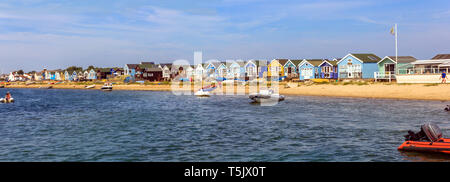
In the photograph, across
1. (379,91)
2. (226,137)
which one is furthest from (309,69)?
(226,137)

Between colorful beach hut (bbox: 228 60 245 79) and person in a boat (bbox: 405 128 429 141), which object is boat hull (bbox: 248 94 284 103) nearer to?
person in a boat (bbox: 405 128 429 141)

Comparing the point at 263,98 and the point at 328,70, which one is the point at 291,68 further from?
the point at 263,98

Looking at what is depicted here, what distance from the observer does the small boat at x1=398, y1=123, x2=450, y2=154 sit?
17.6 meters

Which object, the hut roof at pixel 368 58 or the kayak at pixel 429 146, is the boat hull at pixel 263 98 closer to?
the kayak at pixel 429 146

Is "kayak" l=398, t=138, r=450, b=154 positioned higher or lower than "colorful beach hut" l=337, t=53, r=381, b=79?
lower

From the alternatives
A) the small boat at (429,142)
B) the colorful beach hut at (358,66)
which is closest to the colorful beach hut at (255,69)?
the colorful beach hut at (358,66)

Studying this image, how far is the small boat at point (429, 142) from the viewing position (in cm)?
1759

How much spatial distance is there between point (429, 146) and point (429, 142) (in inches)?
8.4

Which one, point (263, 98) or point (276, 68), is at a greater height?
point (276, 68)

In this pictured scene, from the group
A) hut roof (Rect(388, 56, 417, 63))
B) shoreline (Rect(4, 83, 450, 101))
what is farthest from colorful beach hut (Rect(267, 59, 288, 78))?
hut roof (Rect(388, 56, 417, 63))

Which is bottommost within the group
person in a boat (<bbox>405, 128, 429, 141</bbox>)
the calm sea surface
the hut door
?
the calm sea surface

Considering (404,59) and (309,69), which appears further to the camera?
(309,69)

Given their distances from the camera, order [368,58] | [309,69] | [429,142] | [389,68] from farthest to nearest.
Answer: [309,69] < [368,58] < [389,68] < [429,142]

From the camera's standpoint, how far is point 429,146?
17.8 meters
